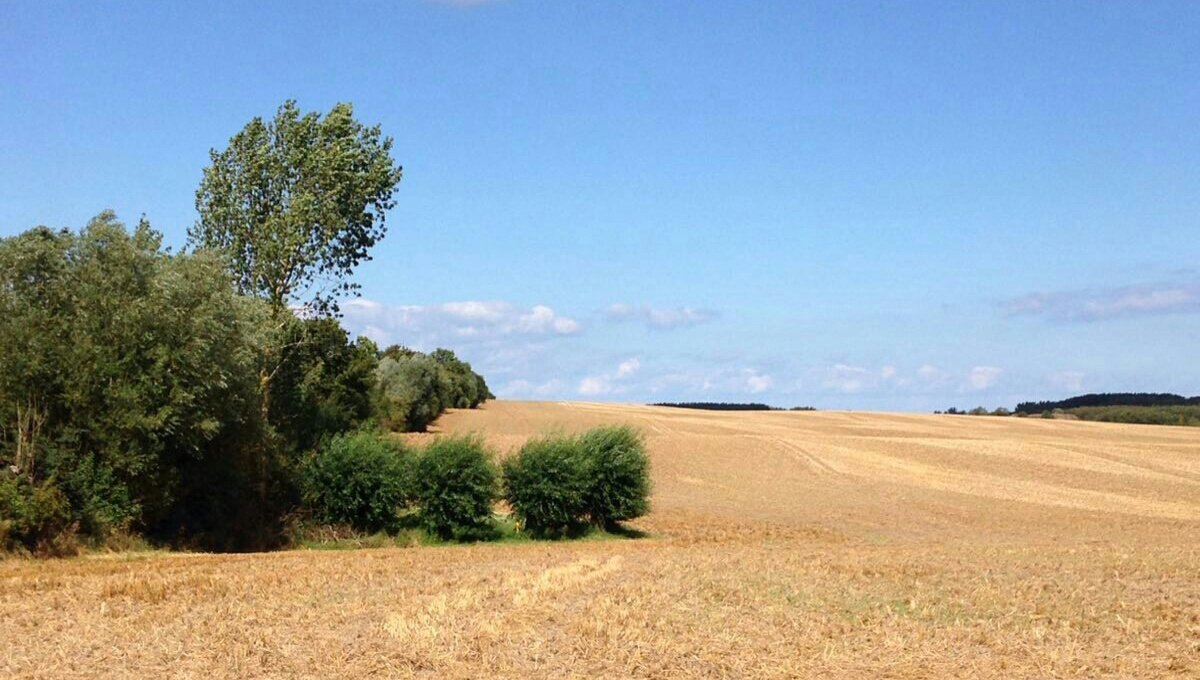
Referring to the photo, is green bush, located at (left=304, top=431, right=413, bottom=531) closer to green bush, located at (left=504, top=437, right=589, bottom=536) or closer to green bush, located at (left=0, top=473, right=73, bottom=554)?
green bush, located at (left=504, top=437, right=589, bottom=536)

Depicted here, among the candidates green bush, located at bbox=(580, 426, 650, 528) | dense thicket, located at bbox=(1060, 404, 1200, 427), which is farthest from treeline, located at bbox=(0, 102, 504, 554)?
dense thicket, located at bbox=(1060, 404, 1200, 427)

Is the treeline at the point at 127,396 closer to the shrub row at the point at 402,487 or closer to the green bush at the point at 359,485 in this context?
the green bush at the point at 359,485

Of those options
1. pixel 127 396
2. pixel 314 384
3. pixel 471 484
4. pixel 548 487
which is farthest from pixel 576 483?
pixel 127 396

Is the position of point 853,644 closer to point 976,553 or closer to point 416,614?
point 416,614

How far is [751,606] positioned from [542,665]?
210 inches

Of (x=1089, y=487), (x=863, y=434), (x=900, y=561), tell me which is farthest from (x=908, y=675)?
(x=863, y=434)

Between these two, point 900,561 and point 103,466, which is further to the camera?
point 103,466

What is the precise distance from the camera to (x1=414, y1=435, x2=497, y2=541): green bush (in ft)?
123

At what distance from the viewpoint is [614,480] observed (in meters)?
39.2

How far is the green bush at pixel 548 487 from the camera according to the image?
38.5 metres

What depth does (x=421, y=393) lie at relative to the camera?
77.8 m

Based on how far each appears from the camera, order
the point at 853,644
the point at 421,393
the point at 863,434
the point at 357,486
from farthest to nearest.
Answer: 1. the point at 863,434
2. the point at 421,393
3. the point at 357,486
4. the point at 853,644

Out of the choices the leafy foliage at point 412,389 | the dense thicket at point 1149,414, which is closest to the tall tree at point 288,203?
the leafy foliage at point 412,389

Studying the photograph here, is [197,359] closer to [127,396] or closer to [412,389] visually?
[127,396]
